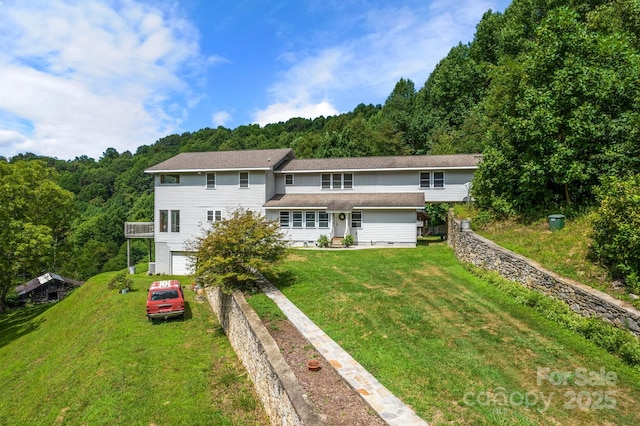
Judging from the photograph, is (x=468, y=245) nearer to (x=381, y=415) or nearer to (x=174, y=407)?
(x=381, y=415)

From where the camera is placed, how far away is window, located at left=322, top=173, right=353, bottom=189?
86.0ft

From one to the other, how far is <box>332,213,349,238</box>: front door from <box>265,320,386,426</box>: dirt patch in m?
15.7

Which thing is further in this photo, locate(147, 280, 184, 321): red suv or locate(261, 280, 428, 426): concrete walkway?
locate(147, 280, 184, 321): red suv

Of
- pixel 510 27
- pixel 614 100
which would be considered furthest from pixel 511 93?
pixel 510 27

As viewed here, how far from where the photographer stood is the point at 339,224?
81.8ft

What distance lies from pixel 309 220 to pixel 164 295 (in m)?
11.9

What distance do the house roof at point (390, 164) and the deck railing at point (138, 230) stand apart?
11243 millimetres

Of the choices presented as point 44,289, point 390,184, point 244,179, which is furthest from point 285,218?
point 44,289

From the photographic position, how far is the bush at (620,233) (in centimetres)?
884

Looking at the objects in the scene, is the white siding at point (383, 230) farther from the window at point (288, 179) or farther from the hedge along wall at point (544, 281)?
the hedge along wall at point (544, 281)

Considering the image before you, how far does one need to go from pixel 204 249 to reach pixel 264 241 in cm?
237

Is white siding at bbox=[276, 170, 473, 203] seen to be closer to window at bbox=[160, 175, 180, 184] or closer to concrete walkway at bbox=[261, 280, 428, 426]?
window at bbox=[160, 175, 180, 184]

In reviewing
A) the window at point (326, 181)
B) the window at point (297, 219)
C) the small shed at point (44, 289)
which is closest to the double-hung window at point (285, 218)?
the window at point (297, 219)

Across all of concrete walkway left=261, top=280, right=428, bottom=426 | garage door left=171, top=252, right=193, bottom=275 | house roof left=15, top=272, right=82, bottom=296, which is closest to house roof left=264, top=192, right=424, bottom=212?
garage door left=171, top=252, right=193, bottom=275
